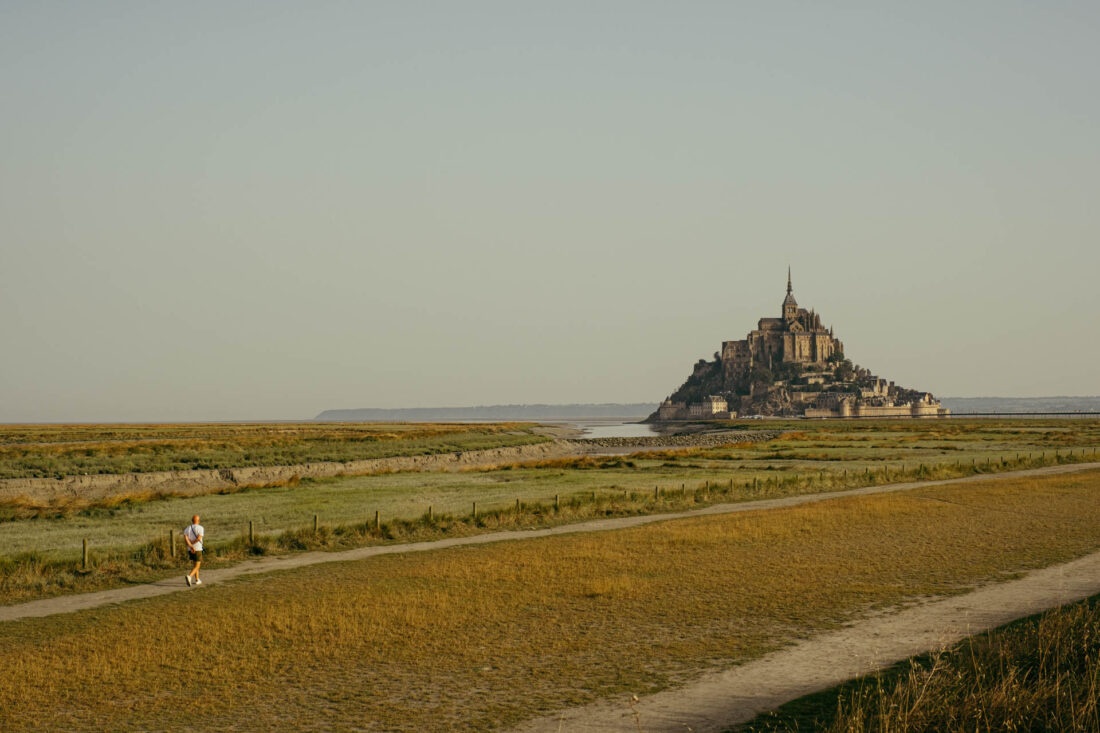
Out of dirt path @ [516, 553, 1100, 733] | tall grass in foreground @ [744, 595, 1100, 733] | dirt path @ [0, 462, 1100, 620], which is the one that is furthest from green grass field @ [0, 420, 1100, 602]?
tall grass in foreground @ [744, 595, 1100, 733]

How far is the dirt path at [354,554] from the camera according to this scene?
855 inches

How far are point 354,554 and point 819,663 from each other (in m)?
17.7

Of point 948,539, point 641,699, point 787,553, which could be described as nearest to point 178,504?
point 787,553

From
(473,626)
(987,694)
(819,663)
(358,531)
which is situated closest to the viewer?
(987,694)

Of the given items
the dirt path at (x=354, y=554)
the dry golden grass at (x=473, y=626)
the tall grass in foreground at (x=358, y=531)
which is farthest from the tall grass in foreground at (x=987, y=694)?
the tall grass in foreground at (x=358, y=531)

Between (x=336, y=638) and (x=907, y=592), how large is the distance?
511 inches

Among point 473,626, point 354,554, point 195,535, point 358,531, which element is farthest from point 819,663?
point 358,531

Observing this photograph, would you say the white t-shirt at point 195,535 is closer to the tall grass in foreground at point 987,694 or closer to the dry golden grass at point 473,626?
the dry golden grass at point 473,626

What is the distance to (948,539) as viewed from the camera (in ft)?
98.1

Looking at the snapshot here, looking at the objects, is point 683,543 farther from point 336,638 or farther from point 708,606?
point 336,638

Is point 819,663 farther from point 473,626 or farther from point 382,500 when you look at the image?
point 382,500

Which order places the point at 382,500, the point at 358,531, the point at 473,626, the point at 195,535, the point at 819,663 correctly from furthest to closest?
the point at 382,500 < the point at 358,531 < the point at 195,535 < the point at 473,626 < the point at 819,663

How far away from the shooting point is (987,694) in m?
11.2

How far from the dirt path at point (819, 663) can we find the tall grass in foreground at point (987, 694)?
530mm
